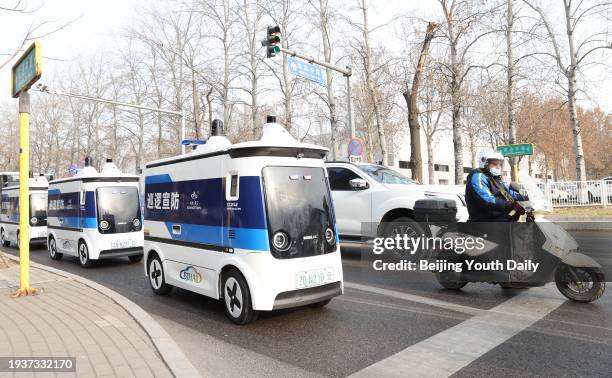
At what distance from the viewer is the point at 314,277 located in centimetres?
569

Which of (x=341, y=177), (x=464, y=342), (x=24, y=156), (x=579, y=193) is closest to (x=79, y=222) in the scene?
(x=24, y=156)

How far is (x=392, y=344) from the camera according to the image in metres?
4.71

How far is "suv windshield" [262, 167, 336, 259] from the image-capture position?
18.0 ft

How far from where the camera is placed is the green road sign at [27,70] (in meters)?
6.59

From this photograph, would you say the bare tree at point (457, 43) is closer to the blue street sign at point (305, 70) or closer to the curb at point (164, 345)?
the blue street sign at point (305, 70)

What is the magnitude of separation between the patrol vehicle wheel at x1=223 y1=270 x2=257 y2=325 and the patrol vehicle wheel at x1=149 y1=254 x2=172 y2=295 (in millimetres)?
1932

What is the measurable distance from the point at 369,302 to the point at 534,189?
18.3 m

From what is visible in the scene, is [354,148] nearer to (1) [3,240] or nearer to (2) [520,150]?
(2) [520,150]

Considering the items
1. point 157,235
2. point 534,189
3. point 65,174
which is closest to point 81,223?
point 157,235

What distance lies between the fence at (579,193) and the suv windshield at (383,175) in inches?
576

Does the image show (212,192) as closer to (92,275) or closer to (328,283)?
(328,283)

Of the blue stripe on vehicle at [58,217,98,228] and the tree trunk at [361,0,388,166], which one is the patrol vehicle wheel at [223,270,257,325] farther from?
the tree trunk at [361,0,388,166]

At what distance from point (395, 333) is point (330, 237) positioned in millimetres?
1520

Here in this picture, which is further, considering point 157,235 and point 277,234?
point 157,235
